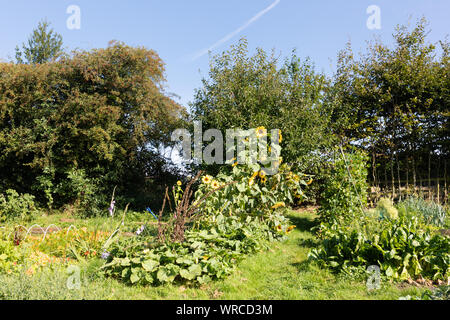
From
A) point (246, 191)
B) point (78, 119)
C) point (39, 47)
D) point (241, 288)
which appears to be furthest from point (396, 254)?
point (39, 47)

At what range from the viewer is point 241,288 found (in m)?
2.99

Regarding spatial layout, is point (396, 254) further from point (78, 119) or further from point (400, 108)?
point (78, 119)

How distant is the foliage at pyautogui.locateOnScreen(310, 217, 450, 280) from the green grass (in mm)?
232

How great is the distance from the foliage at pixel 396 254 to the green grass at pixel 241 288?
232 millimetres

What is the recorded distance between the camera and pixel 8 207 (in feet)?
24.1

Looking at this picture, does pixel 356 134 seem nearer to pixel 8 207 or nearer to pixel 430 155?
pixel 430 155

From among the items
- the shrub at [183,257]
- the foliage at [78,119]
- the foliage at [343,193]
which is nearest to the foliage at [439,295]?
the shrub at [183,257]

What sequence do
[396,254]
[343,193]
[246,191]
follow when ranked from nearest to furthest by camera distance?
1. [396,254]
2. [246,191]
3. [343,193]

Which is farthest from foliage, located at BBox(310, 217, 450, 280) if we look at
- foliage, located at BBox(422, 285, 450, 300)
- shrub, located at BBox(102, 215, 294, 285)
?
shrub, located at BBox(102, 215, 294, 285)

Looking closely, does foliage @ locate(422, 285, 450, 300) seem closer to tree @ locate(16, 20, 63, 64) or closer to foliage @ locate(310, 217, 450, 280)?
foliage @ locate(310, 217, 450, 280)

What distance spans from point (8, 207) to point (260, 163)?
6295 mm

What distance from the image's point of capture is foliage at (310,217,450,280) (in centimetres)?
315

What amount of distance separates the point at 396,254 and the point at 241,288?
5.50 feet

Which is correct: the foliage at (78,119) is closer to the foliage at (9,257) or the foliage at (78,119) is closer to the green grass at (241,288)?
the foliage at (9,257)
